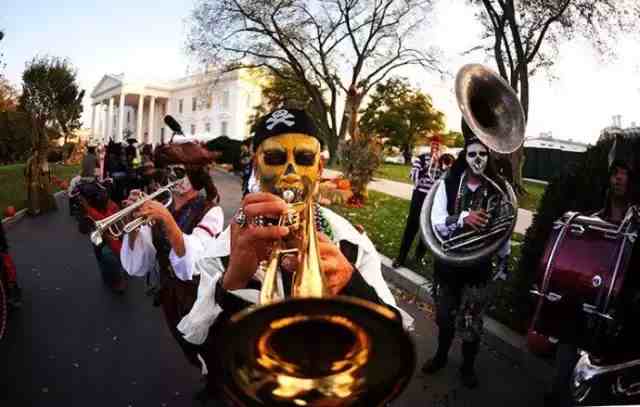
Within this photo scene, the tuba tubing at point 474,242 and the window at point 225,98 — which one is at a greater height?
the window at point 225,98

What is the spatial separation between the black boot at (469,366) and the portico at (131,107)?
2958 inches

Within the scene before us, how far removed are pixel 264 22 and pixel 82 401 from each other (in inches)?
1255

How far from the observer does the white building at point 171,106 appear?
2633 inches

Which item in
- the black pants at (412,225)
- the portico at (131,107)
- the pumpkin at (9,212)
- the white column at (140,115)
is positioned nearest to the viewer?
the black pants at (412,225)

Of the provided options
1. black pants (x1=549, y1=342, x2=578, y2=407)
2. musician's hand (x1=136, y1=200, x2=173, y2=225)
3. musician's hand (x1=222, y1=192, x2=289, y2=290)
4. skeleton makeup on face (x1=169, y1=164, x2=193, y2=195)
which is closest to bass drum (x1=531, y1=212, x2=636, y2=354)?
black pants (x1=549, y1=342, x2=578, y2=407)

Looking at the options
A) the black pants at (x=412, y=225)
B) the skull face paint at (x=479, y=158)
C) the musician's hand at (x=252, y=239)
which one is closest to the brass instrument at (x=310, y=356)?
the musician's hand at (x=252, y=239)

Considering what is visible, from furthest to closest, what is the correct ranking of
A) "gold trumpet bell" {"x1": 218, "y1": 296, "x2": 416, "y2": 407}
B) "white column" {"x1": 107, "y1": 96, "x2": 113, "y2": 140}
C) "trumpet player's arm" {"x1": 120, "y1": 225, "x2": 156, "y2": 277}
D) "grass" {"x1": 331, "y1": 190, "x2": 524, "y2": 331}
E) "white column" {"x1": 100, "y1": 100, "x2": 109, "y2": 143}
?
"white column" {"x1": 100, "y1": 100, "x2": 109, "y2": 143} < "white column" {"x1": 107, "y1": 96, "x2": 113, "y2": 140} < "grass" {"x1": 331, "y1": 190, "x2": 524, "y2": 331} < "trumpet player's arm" {"x1": 120, "y1": 225, "x2": 156, "y2": 277} < "gold trumpet bell" {"x1": 218, "y1": 296, "x2": 416, "y2": 407}

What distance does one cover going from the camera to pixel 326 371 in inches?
57.3

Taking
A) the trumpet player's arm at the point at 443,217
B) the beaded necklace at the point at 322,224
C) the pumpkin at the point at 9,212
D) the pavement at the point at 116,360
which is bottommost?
the pumpkin at the point at 9,212

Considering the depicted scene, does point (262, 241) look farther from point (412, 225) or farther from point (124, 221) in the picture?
point (412, 225)

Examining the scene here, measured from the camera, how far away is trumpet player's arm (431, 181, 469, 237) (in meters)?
3.80

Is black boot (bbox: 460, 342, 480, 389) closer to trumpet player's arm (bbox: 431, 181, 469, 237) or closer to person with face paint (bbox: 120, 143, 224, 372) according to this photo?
trumpet player's arm (bbox: 431, 181, 469, 237)

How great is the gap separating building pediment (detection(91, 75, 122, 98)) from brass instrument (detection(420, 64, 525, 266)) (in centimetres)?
8161

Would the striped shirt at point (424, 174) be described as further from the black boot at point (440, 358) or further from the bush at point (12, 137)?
the bush at point (12, 137)
